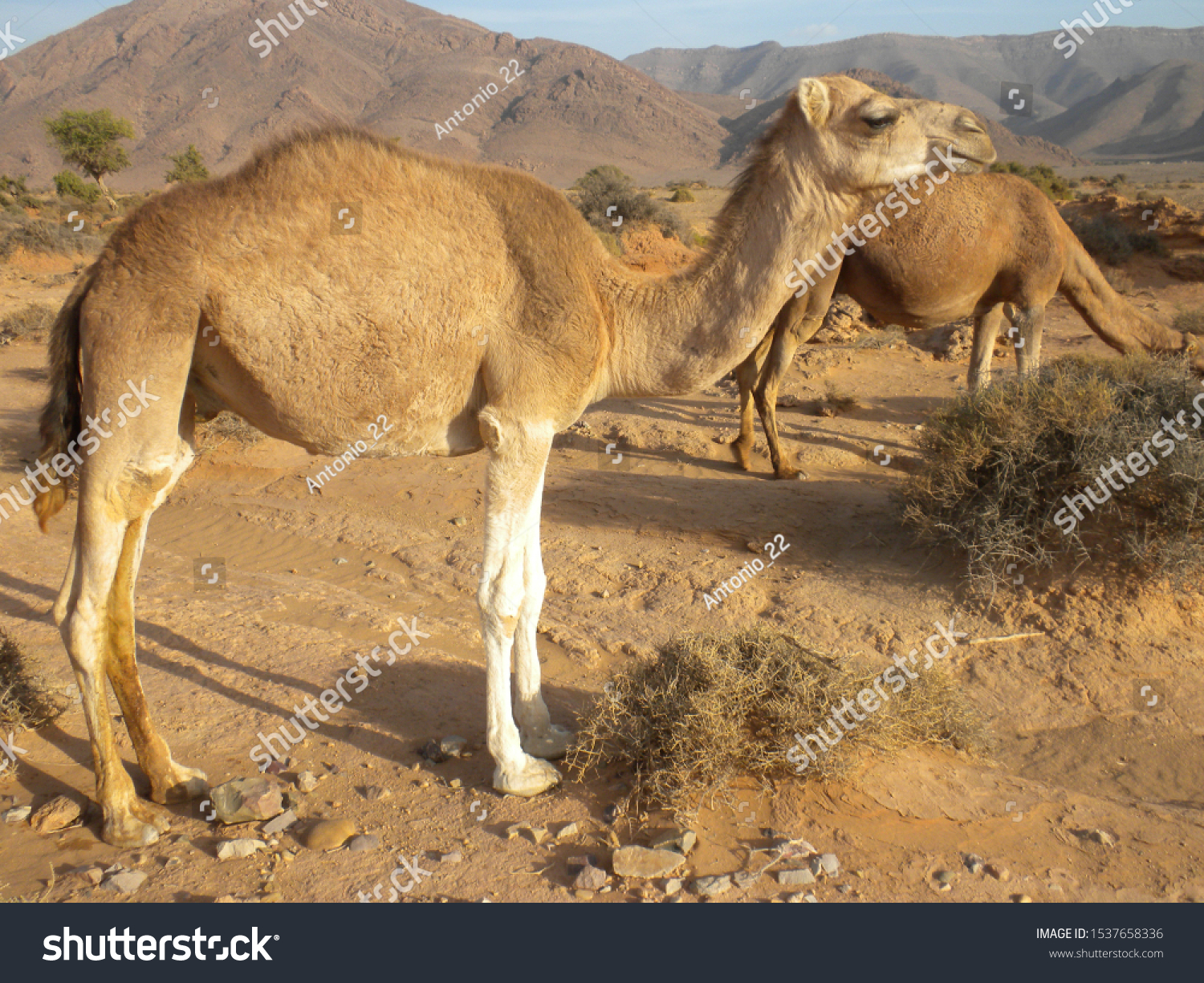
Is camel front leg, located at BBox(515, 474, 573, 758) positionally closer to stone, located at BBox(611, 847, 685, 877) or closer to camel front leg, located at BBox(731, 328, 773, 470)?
stone, located at BBox(611, 847, 685, 877)

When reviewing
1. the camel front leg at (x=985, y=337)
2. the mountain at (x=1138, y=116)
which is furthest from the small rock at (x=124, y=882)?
the mountain at (x=1138, y=116)

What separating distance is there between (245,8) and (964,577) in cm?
13776

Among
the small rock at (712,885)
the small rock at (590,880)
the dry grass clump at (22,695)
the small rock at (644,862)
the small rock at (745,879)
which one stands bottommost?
the small rock at (745,879)

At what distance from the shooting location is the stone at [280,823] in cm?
362

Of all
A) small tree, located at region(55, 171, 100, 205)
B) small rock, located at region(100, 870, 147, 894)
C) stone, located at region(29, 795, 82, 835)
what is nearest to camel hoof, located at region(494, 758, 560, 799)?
small rock, located at region(100, 870, 147, 894)

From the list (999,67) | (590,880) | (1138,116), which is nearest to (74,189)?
(590,880)

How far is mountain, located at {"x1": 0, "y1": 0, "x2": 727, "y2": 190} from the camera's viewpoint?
7662cm

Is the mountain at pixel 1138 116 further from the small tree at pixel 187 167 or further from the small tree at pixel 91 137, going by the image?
the small tree at pixel 91 137

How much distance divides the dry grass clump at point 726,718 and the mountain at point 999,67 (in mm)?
119005

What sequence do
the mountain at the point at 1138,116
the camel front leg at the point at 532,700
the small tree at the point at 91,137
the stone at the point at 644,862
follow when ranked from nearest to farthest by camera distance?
the stone at the point at 644,862 < the camel front leg at the point at 532,700 < the small tree at the point at 91,137 < the mountain at the point at 1138,116

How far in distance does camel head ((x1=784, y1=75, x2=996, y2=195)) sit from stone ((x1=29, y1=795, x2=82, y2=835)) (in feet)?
14.9

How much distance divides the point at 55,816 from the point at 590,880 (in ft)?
8.23

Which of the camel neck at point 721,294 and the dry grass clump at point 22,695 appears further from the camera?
the dry grass clump at point 22,695
